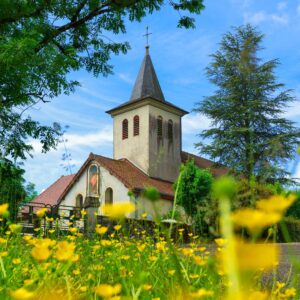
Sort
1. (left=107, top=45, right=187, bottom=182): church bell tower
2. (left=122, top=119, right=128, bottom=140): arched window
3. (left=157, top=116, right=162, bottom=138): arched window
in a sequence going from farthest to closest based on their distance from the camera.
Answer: (left=122, top=119, right=128, bottom=140): arched window
(left=157, top=116, right=162, bottom=138): arched window
(left=107, top=45, right=187, bottom=182): church bell tower

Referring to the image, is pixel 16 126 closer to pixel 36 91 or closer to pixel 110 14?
pixel 36 91

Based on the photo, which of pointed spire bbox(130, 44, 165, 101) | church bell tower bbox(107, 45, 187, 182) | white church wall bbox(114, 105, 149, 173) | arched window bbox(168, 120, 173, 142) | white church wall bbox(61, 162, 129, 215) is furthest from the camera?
pointed spire bbox(130, 44, 165, 101)

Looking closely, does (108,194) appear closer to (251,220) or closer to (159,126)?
(159,126)

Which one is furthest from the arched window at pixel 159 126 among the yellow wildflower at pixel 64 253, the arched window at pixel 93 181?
the yellow wildflower at pixel 64 253

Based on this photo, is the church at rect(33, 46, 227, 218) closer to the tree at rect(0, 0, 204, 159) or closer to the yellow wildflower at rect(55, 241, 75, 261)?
the tree at rect(0, 0, 204, 159)

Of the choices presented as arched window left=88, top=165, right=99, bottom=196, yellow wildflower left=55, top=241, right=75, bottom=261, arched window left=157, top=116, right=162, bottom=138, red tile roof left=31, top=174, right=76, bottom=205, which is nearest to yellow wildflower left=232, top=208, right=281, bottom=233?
yellow wildflower left=55, top=241, right=75, bottom=261

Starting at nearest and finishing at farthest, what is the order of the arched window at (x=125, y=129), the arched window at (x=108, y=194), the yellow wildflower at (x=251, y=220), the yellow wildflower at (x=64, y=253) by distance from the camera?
the yellow wildflower at (x=251, y=220) < the yellow wildflower at (x=64, y=253) < the arched window at (x=108, y=194) < the arched window at (x=125, y=129)

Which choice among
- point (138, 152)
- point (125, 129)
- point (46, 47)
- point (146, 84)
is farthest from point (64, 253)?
point (146, 84)

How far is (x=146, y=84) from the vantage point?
30156mm

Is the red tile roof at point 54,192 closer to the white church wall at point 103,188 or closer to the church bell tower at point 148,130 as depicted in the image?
the white church wall at point 103,188

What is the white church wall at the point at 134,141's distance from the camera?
27656 millimetres

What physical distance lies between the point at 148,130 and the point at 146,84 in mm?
4149

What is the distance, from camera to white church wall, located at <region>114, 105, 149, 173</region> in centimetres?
2766

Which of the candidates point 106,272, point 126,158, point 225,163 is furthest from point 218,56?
point 106,272
